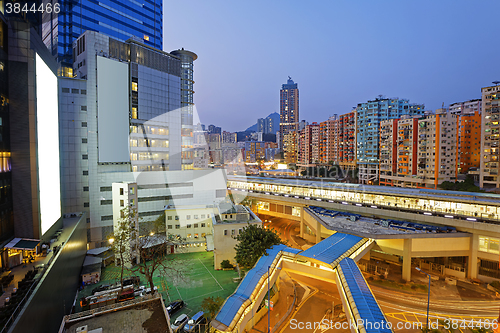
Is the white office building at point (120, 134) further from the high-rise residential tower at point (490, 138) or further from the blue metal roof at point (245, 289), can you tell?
the high-rise residential tower at point (490, 138)

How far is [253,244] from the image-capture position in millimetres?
21859

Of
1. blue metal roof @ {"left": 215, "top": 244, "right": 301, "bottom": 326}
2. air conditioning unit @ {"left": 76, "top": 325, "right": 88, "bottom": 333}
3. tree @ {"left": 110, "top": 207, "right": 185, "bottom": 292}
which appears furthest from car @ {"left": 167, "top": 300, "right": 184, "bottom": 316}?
air conditioning unit @ {"left": 76, "top": 325, "right": 88, "bottom": 333}

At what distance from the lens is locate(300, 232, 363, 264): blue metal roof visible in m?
18.3

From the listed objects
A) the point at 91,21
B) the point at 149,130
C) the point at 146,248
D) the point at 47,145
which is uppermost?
the point at 91,21

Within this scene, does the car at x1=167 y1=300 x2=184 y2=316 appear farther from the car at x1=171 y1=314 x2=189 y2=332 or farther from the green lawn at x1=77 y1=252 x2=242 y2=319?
the car at x1=171 y1=314 x2=189 y2=332

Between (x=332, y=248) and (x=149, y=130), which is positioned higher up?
(x=149, y=130)

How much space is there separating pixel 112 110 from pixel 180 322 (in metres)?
30.0

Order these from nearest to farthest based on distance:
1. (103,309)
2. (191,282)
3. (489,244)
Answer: (103,309)
(489,244)
(191,282)

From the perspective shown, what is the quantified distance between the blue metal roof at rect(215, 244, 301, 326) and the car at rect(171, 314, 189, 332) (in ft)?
16.2

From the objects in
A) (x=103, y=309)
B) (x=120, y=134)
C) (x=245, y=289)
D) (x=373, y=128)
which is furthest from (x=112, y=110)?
(x=373, y=128)

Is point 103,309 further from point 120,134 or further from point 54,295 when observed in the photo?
point 120,134

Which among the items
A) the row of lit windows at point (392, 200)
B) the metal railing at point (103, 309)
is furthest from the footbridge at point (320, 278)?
the row of lit windows at point (392, 200)

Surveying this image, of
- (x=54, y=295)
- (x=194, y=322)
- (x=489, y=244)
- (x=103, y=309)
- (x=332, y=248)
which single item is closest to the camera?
(x=103, y=309)

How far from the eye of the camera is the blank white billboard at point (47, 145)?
17.1m
